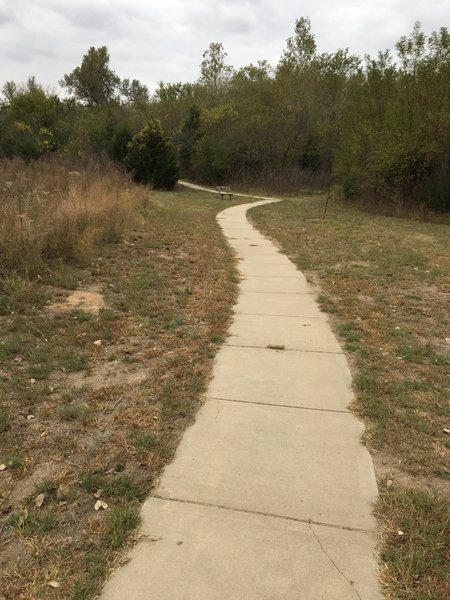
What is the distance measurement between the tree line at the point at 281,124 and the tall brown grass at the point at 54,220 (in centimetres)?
1276

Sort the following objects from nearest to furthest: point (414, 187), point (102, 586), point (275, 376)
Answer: point (102, 586)
point (275, 376)
point (414, 187)

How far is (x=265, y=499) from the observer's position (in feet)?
8.76

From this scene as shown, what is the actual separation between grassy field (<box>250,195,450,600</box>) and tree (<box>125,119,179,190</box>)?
684 inches

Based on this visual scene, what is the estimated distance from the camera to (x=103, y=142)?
32000 millimetres

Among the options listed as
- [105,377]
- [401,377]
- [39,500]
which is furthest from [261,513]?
[401,377]

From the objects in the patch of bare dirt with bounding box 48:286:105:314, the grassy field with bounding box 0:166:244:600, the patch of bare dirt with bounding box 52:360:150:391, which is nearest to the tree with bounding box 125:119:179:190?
the grassy field with bounding box 0:166:244:600

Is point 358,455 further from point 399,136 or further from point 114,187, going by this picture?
point 399,136

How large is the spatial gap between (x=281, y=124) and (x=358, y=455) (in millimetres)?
37296

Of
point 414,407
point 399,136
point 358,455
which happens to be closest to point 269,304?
point 414,407

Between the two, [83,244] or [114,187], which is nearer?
[83,244]

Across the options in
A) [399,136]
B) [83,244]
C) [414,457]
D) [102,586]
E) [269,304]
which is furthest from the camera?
[399,136]

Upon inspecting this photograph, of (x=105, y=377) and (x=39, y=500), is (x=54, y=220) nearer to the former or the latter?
(x=105, y=377)

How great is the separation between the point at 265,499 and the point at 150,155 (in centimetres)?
2617

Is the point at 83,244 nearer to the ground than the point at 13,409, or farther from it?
farther from it
